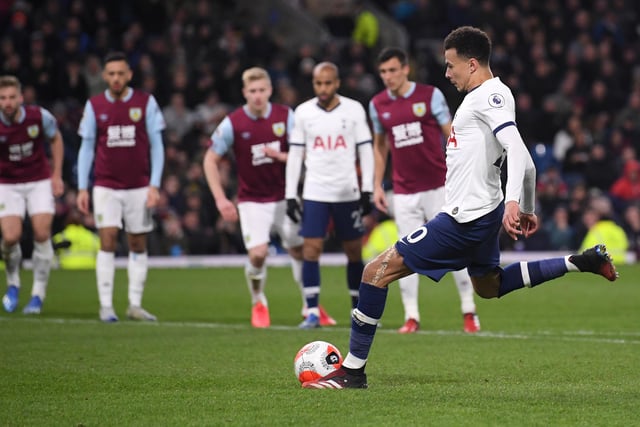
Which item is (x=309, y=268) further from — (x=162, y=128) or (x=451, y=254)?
(x=451, y=254)

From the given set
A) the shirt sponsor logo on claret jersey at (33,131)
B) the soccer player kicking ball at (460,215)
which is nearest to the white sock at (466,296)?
the soccer player kicking ball at (460,215)

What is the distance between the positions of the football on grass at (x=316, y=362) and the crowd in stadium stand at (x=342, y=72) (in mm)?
13350

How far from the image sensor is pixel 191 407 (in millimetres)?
6707

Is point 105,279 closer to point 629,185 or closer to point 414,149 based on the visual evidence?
point 414,149

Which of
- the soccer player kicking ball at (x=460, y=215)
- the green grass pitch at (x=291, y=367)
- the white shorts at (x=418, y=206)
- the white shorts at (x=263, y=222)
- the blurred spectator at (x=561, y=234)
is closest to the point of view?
the green grass pitch at (x=291, y=367)

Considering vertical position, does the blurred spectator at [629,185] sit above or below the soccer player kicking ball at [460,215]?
below

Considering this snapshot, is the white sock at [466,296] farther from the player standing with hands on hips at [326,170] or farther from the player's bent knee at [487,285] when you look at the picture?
the player's bent knee at [487,285]

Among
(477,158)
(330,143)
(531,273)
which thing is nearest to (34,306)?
(330,143)

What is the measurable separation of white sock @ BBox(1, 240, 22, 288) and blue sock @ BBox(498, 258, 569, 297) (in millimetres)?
7217

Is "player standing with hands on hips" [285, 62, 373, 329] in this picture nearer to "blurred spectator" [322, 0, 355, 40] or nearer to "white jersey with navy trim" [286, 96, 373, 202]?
"white jersey with navy trim" [286, 96, 373, 202]

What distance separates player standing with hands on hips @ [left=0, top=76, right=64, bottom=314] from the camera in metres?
13.1

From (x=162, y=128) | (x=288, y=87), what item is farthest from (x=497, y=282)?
(x=288, y=87)

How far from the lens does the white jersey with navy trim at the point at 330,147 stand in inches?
462

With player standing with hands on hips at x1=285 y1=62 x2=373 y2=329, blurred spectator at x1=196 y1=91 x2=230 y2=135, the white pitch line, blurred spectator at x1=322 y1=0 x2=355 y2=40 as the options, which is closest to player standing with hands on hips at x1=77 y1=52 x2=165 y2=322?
the white pitch line
